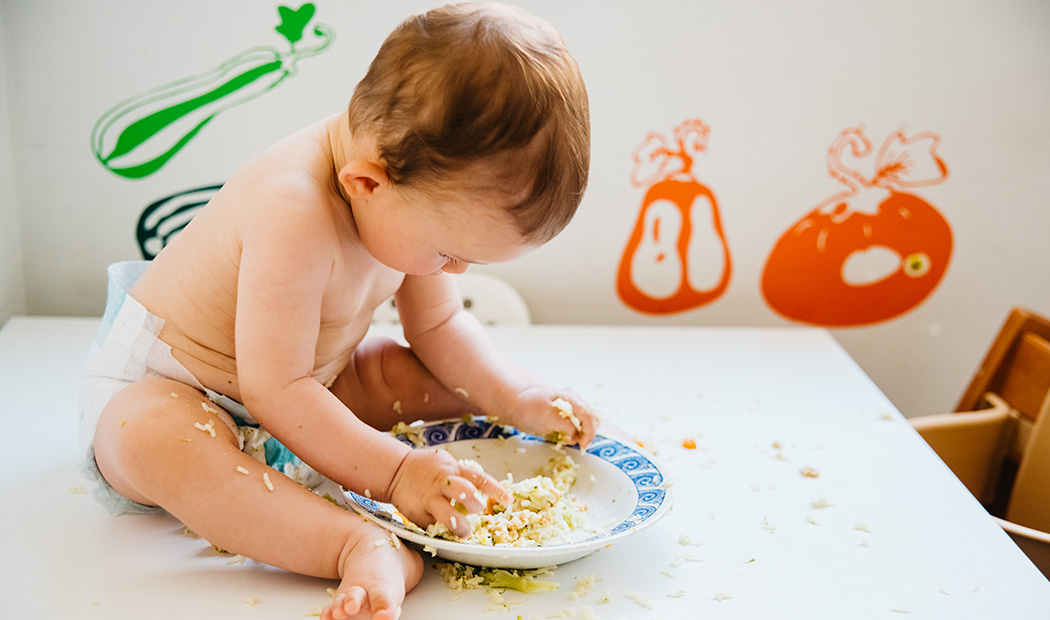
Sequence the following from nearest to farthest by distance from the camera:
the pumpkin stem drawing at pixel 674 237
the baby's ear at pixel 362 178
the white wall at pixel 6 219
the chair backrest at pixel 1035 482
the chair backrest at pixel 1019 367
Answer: the baby's ear at pixel 362 178, the chair backrest at pixel 1035 482, the chair backrest at pixel 1019 367, the white wall at pixel 6 219, the pumpkin stem drawing at pixel 674 237

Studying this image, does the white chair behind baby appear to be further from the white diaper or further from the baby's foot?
the baby's foot

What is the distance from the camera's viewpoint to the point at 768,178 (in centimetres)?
145

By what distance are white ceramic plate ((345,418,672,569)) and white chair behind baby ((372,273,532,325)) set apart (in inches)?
19.8

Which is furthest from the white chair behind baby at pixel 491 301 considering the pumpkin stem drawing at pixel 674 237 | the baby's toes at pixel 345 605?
the baby's toes at pixel 345 605

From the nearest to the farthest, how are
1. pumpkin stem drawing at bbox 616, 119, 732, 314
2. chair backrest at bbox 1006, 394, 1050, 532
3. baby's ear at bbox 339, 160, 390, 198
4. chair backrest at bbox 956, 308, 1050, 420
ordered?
baby's ear at bbox 339, 160, 390, 198 < chair backrest at bbox 1006, 394, 1050, 532 < chair backrest at bbox 956, 308, 1050, 420 < pumpkin stem drawing at bbox 616, 119, 732, 314

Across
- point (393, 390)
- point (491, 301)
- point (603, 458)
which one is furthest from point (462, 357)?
point (491, 301)

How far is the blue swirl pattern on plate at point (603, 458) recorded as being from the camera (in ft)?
2.47

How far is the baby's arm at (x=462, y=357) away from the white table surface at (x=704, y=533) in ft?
0.56

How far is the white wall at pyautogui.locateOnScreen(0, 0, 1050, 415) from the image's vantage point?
135 centimetres

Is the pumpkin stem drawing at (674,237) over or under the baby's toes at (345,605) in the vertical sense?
over

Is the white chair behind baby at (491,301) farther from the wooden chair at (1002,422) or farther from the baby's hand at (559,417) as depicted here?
the wooden chair at (1002,422)

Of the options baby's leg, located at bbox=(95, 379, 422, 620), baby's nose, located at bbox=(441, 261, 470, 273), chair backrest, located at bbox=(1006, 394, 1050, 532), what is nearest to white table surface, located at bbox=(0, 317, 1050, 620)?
baby's leg, located at bbox=(95, 379, 422, 620)

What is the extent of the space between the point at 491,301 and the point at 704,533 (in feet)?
2.33

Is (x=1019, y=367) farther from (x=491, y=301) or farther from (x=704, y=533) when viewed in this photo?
(x=491, y=301)
